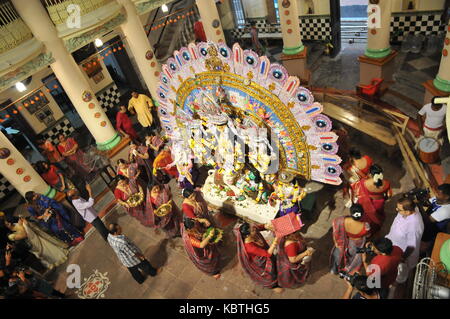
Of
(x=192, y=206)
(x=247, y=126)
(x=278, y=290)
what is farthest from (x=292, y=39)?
(x=278, y=290)

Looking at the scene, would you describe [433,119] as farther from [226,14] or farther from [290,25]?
[226,14]

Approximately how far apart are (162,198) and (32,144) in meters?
6.83

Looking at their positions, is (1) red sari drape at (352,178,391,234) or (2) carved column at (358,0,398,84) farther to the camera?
(2) carved column at (358,0,398,84)

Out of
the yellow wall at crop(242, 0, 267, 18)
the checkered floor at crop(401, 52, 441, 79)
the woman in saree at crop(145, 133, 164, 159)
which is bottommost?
the checkered floor at crop(401, 52, 441, 79)

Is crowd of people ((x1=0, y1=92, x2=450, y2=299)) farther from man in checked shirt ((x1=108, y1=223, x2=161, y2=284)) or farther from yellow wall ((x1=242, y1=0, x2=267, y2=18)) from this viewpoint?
yellow wall ((x1=242, y1=0, x2=267, y2=18))

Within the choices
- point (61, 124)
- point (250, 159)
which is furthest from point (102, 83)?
point (250, 159)

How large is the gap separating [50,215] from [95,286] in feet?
6.72

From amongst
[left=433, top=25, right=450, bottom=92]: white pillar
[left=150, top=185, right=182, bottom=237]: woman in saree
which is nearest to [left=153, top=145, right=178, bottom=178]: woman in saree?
[left=150, top=185, right=182, bottom=237]: woman in saree

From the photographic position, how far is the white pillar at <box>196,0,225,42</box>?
441 inches

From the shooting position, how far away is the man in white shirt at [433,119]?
717cm

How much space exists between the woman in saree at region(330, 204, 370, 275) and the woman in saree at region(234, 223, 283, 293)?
1100 millimetres

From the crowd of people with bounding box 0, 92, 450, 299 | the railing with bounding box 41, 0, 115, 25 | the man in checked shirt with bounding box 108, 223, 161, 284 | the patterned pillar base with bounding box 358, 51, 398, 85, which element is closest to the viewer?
the crowd of people with bounding box 0, 92, 450, 299

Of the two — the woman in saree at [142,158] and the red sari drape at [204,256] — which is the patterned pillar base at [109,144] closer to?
the woman in saree at [142,158]

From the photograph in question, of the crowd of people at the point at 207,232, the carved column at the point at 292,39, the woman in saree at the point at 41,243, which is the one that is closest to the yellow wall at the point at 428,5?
the carved column at the point at 292,39
